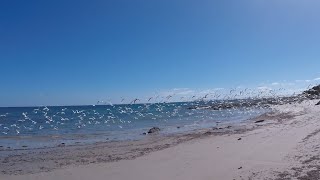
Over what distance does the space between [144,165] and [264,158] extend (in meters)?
5.04

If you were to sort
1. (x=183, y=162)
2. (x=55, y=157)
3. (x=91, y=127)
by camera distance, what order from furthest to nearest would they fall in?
1. (x=91, y=127)
2. (x=55, y=157)
3. (x=183, y=162)

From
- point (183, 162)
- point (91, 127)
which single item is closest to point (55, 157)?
point (183, 162)

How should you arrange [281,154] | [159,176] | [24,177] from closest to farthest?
[159,176] → [24,177] → [281,154]

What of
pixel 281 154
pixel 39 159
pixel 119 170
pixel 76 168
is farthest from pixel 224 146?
pixel 39 159

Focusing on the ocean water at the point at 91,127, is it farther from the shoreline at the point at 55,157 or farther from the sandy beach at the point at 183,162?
the sandy beach at the point at 183,162

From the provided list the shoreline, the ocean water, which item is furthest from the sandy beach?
the ocean water

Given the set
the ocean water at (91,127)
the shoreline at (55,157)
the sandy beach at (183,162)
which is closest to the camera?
the sandy beach at (183,162)

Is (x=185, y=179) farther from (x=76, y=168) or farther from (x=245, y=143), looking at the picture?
(x=245, y=143)

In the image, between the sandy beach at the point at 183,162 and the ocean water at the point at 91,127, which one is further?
the ocean water at the point at 91,127

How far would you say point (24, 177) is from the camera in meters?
13.6

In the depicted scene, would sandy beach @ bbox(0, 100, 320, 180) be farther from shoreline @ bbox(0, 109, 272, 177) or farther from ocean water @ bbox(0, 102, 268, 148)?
ocean water @ bbox(0, 102, 268, 148)

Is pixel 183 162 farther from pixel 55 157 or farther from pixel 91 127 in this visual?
pixel 91 127

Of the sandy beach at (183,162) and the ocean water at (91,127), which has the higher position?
the ocean water at (91,127)

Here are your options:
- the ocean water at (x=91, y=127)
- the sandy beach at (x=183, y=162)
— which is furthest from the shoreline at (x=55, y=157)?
the ocean water at (x=91, y=127)
